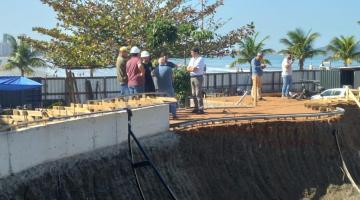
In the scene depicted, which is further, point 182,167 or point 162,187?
point 182,167

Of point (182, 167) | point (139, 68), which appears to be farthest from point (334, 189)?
point (139, 68)

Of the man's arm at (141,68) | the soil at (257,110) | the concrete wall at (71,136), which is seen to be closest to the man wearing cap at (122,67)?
the man's arm at (141,68)

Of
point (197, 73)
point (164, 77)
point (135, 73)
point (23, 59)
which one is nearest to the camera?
point (135, 73)

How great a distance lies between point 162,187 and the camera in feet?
42.6

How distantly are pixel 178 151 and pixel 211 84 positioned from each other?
19650 mm

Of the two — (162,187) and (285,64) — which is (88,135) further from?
(285,64)

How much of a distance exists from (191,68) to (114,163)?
16.6 ft

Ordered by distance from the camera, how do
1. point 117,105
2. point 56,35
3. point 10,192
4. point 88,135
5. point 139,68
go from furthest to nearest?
1. point 56,35
2. point 139,68
3. point 117,105
4. point 88,135
5. point 10,192

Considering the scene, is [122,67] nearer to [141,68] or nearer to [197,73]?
[141,68]

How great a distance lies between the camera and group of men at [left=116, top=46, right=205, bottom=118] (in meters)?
15.2

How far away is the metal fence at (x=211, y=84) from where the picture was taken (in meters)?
26.8

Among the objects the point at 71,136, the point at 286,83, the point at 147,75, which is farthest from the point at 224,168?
the point at 286,83

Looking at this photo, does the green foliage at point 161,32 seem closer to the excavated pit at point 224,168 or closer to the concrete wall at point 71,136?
the excavated pit at point 224,168

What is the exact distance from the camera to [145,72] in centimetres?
1568
